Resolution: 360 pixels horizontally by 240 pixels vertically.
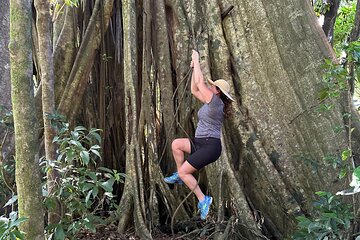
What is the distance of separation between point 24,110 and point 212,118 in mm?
1473

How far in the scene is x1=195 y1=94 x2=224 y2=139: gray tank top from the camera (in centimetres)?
323

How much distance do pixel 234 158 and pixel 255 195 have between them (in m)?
0.37

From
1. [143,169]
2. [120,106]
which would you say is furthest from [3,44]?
[143,169]

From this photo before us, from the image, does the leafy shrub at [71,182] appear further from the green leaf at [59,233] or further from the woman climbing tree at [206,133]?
the woman climbing tree at [206,133]

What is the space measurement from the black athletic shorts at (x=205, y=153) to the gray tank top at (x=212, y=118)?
46 millimetres

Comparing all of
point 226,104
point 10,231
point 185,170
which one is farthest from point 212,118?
point 10,231

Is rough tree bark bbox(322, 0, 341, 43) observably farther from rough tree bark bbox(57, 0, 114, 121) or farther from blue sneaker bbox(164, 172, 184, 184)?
blue sneaker bbox(164, 172, 184, 184)

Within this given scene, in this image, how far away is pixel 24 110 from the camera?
2186 millimetres

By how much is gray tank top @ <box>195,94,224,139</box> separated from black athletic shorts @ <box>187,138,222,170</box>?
5 centimetres

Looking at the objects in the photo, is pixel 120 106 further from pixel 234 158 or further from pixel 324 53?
pixel 324 53

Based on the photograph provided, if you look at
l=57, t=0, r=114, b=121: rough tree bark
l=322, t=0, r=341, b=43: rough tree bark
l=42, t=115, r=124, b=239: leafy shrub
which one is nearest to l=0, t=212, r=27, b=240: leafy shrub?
l=42, t=115, r=124, b=239: leafy shrub

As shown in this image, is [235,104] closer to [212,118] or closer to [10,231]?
[212,118]

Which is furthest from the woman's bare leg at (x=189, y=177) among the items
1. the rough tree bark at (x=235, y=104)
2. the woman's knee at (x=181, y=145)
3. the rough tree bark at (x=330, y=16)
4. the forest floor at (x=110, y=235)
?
the rough tree bark at (x=330, y=16)

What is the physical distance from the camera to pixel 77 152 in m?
2.38
